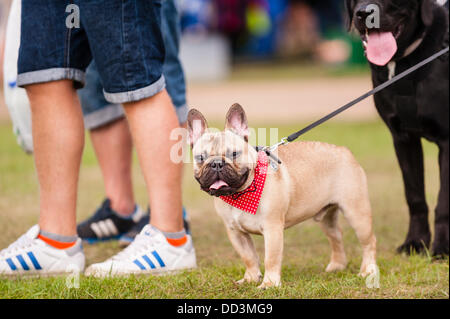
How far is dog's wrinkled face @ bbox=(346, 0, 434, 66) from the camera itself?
321 centimetres

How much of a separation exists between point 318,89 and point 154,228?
923 cm

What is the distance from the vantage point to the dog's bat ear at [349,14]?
3503mm

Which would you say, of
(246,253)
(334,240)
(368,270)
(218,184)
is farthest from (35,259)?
(368,270)

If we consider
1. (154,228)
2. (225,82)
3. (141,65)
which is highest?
(141,65)

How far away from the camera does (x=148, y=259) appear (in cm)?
316

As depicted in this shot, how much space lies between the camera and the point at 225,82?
552 inches

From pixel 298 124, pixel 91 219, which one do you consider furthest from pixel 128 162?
pixel 298 124

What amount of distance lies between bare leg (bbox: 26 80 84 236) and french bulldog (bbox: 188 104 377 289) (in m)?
0.77

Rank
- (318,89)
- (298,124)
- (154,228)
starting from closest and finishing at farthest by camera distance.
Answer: (154,228), (298,124), (318,89)

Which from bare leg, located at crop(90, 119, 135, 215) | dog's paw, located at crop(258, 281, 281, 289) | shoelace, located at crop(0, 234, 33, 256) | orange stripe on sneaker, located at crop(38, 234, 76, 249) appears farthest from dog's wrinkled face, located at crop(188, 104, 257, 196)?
bare leg, located at crop(90, 119, 135, 215)

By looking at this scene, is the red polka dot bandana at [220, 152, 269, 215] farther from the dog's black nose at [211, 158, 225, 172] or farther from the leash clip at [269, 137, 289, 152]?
the dog's black nose at [211, 158, 225, 172]

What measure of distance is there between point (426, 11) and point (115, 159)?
1.85 meters

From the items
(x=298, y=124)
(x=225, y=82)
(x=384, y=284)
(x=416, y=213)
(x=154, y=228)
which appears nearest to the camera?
(x=384, y=284)
